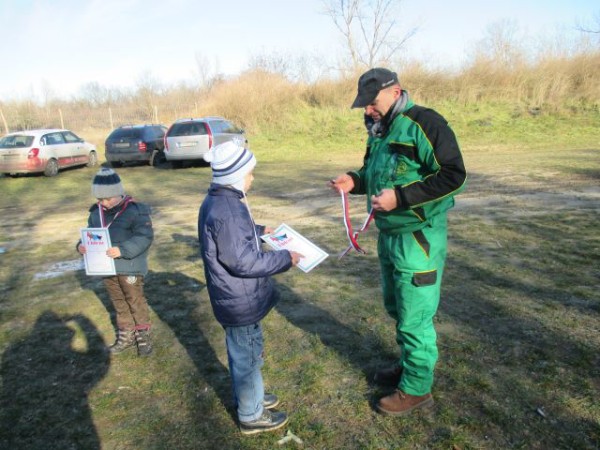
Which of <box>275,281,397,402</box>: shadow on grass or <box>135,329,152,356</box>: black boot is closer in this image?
<box>275,281,397,402</box>: shadow on grass

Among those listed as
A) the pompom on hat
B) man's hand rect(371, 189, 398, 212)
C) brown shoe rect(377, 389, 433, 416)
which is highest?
man's hand rect(371, 189, 398, 212)

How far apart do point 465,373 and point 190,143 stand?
13250 mm

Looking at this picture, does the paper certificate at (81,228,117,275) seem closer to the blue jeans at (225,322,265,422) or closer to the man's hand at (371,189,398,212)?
the blue jeans at (225,322,265,422)

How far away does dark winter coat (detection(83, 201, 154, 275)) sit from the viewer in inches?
137

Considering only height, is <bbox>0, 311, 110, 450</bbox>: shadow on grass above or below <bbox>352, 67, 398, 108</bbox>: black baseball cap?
below

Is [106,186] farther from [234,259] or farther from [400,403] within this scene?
[400,403]

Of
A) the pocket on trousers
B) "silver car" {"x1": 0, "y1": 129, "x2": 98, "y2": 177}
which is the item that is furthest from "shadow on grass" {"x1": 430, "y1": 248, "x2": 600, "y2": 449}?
"silver car" {"x1": 0, "y1": 129, "x2": 98, "y2": 177}

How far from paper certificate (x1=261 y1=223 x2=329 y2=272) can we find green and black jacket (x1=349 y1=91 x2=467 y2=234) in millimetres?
396

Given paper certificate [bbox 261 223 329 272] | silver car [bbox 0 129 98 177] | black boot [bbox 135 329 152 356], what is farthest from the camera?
silver car [bbox 0 129 98 177]

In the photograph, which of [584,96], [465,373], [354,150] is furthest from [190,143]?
[584,96]

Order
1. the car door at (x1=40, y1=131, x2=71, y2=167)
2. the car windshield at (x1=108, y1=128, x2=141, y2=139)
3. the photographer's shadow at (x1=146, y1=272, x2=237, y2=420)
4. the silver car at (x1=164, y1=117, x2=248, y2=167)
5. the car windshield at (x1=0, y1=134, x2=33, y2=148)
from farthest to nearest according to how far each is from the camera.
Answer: the car windshield at (x1=108, y1=128, x2=141, y2=139)
the silver car at (x1=164, y1=117, x2=248, y2=167)
the car door at (x1=40, y1=131, x2=71, y2=167)
the car windshield at (x1=0, y1=134, x2=33, y2=148)
the photographer's shadow at (x1=146, y1=272, x2=237, y2=420)

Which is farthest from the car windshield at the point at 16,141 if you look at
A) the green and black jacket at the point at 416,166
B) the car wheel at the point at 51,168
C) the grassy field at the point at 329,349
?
the green and black jacket at the point at 416,166

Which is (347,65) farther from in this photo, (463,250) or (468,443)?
(468,443)

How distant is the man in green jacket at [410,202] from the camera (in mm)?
2404
